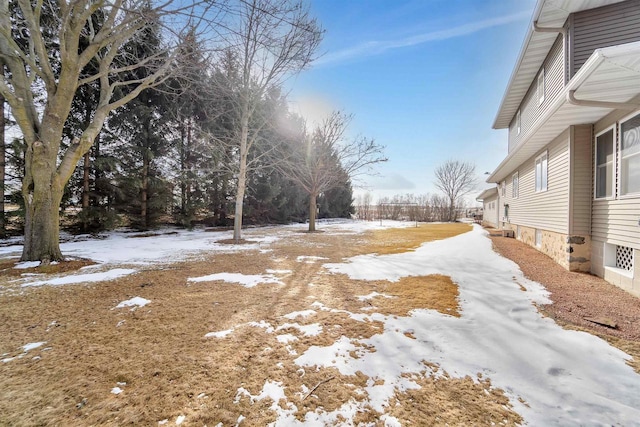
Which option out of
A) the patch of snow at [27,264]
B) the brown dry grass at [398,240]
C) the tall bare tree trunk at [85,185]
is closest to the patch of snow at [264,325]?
the brown dry grass at [398,240]

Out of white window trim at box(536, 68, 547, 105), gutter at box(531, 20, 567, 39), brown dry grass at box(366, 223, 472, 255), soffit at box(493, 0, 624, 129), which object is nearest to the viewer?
soffit at box(493, 0, 624, 129)

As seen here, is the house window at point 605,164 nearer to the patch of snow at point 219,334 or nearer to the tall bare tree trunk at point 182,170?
the patch of snow at point 219,334

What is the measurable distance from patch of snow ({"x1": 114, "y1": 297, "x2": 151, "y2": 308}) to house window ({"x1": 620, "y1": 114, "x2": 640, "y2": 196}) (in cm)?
775

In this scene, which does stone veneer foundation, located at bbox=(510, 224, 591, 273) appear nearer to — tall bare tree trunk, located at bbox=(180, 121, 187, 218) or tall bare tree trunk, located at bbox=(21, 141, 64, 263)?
tall bare tree trunk, located at bbox=(21, 141, 64, 263)

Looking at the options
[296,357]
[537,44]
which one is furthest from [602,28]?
[296,357]

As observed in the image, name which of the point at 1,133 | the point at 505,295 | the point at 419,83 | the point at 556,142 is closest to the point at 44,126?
the point at 1,133

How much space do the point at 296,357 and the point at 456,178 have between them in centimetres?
3816

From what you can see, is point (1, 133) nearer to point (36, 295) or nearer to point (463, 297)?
point (36, 295)

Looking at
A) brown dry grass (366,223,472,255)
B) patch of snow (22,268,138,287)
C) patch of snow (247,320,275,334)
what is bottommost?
patch of snow (247,320,275,334)

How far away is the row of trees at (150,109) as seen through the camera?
17.6 ft

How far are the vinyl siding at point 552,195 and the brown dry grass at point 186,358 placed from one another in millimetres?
4263

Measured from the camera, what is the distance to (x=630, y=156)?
439 centimetres

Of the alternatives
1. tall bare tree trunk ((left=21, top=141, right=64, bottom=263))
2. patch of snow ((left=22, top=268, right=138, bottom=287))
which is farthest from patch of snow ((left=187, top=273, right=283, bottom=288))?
tall bare tree trunk ((left=21, top=141, right=64, bottom=263))

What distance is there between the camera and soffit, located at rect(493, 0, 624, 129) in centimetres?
595
